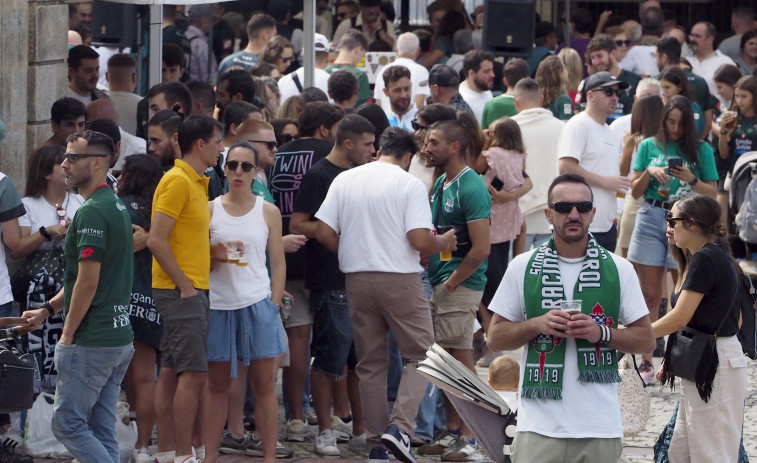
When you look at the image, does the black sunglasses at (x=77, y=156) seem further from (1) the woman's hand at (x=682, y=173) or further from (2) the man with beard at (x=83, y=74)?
(1) the woman's hand at (x=682, y=173)

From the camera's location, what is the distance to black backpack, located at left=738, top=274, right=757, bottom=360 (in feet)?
21.1

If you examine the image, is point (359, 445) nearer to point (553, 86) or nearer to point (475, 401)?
point (475, 401)

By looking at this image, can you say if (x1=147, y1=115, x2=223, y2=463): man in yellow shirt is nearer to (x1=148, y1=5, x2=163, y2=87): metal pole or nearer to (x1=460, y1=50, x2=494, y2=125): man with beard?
(x1=148, y1=5, x2=163, y2=87): metal pole

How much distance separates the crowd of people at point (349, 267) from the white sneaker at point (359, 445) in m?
0.02

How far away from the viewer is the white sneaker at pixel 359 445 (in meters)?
7.77

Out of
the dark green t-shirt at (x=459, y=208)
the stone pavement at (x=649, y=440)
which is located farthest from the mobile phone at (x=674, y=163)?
the dark green t-shirt at (x=459, y=208)

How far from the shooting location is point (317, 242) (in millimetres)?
7793

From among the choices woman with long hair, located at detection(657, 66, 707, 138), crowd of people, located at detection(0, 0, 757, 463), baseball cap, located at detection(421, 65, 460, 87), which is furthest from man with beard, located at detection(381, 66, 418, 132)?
woman with long hair, located at detection(657, 66, 707, 138)

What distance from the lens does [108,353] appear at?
623 centimetres

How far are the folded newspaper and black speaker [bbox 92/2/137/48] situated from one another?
802cm

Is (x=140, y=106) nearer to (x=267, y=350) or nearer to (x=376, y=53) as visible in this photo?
(x=267, y=350)

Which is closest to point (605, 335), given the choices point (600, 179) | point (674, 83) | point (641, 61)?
point (600, 179)

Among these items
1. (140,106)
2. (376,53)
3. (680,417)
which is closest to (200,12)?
(376,53)

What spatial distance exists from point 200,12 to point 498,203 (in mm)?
8442
